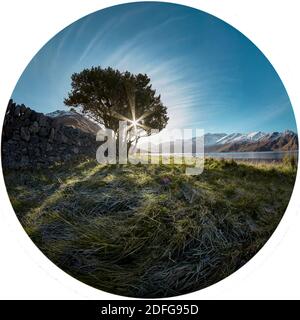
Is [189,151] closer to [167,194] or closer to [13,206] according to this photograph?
[167,194]

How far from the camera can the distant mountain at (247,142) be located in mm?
3322

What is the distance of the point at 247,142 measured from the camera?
3482 mm

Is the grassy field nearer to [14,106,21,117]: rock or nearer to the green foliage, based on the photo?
the green foliage

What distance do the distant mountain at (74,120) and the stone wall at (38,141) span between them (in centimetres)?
4

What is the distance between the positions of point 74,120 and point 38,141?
1.53ft

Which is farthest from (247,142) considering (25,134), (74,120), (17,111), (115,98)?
(17,111)

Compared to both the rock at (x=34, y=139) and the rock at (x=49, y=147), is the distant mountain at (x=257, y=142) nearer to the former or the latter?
the rock at (x=49, y=147)

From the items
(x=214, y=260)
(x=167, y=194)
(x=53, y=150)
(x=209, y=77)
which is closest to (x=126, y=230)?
(x=167, y=194)

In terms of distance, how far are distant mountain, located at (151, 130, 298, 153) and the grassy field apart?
18cm

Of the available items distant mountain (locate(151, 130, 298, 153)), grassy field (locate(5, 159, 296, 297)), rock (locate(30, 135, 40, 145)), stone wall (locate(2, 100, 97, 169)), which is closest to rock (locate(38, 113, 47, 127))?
stone wall (locate(2, 100, 97, 169))

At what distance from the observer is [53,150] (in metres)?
3.67

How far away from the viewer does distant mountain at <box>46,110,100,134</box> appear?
3.53m

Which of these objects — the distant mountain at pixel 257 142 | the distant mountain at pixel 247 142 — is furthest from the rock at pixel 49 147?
the distant mountain at pixel 257 142

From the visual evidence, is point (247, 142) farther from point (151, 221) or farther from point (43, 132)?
point (43, 132)
